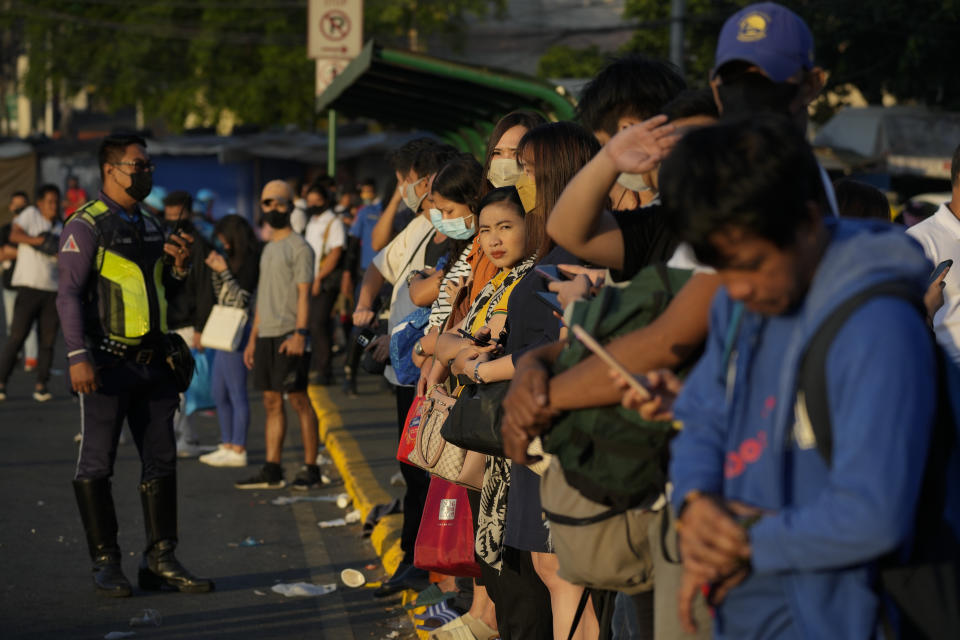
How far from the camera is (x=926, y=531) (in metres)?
2.32

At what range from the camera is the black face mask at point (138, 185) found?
6906 millimetres

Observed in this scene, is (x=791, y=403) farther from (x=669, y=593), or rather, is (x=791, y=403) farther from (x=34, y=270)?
(x=34, y=270)

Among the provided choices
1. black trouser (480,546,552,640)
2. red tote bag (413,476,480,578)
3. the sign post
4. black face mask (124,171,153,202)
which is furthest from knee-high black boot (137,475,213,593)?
the sign post

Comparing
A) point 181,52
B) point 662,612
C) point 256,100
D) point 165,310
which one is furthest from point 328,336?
point 181,52

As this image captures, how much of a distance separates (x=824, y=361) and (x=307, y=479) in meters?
7.67

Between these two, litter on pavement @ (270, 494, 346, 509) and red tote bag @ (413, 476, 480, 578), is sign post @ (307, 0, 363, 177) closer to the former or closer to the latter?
litter on pavement @ (270, 494, 346, 509)

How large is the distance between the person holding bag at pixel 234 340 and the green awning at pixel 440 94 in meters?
1.71

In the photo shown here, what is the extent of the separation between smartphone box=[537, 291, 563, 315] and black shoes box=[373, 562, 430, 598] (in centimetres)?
319

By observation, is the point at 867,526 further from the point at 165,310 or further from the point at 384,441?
the point at 384,441

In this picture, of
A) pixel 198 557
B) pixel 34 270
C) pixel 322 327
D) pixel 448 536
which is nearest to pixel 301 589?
pixel 198 557

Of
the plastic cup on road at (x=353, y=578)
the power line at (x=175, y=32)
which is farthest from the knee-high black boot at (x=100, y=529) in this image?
the power line at (x=175, y=32)

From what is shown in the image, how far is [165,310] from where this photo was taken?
23.1ft

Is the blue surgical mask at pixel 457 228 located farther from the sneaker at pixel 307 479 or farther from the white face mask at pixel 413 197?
the sneaker at pixel 307 479

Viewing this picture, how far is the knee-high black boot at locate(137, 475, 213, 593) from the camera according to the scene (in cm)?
675
